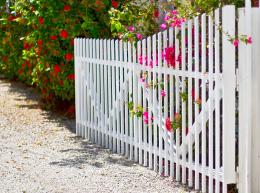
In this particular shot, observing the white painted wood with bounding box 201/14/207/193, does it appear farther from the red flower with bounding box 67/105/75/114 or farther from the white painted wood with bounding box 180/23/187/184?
the red flower with bounding box 67/105/75/114

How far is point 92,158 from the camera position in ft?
23.6

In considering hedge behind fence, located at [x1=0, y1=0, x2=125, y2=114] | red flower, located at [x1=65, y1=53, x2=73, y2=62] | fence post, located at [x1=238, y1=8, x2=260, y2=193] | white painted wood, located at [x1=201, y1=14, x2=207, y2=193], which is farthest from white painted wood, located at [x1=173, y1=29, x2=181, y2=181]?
red flower, located at [x1=65, y1=53, x2=73, y2=62]

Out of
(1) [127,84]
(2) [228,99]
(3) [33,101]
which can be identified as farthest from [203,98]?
(3) [33,101]

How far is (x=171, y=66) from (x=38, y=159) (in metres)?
2.28

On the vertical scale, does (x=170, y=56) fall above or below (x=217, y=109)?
above

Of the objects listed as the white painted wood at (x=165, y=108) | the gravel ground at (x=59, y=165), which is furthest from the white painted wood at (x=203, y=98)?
the white painted wood at (x=165, y=108)

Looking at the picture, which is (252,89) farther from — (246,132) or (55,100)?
(55,100)

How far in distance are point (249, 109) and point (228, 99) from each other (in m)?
0.22

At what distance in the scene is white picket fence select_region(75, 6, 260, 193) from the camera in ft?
17.0

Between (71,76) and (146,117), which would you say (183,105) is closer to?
(146,117)

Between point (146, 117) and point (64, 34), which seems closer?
point (146, 117)

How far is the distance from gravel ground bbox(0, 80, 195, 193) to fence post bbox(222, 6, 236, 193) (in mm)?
692

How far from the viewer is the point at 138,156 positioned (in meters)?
6.95

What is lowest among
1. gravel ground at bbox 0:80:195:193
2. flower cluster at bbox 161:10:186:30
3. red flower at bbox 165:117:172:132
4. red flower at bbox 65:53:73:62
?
gravel ground at bbox 0:80:195:193
